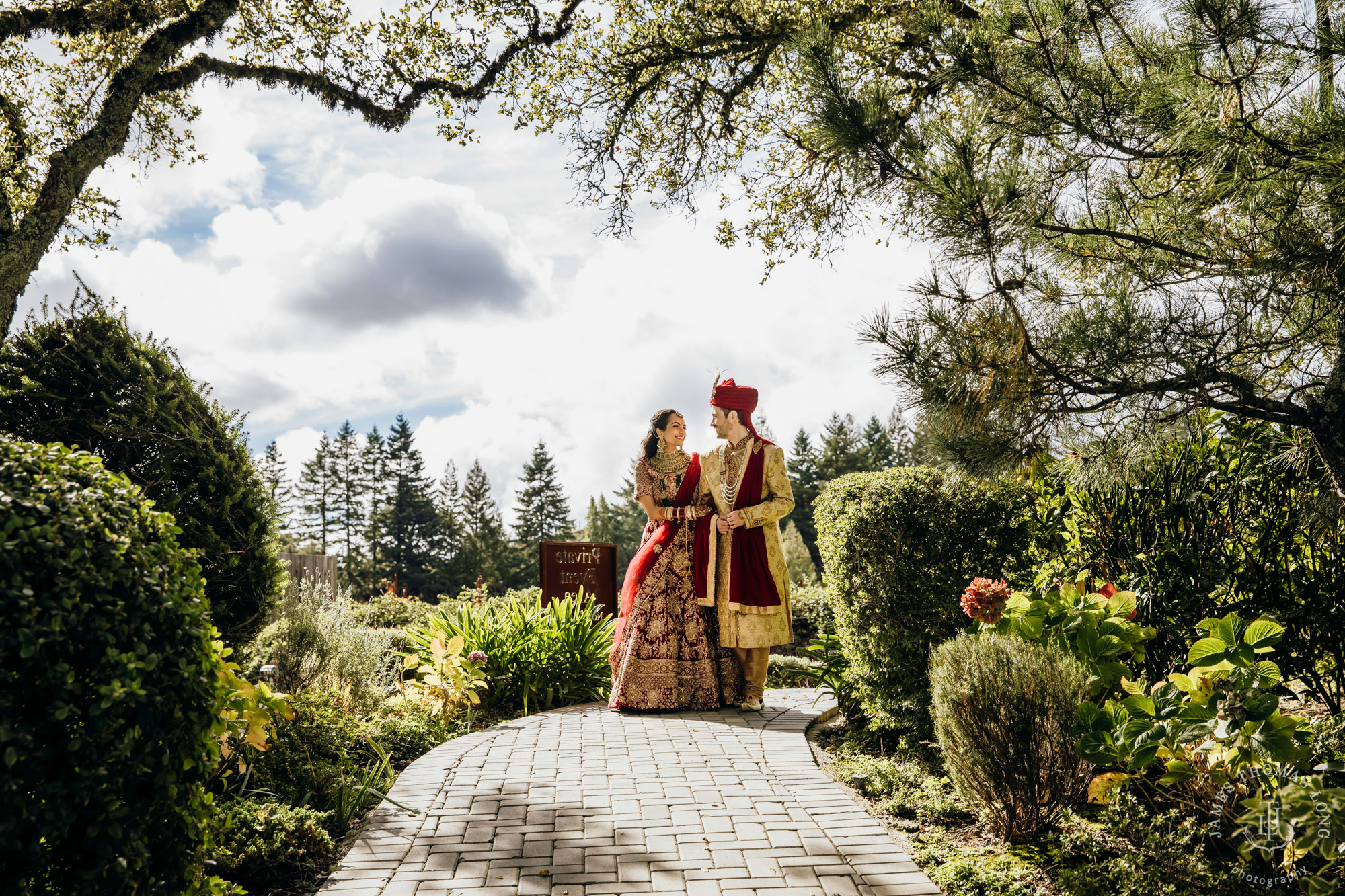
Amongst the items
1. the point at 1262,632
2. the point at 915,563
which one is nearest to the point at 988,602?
the point at 915,563

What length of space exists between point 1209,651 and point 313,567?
13672mm

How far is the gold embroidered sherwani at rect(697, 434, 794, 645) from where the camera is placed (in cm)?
624

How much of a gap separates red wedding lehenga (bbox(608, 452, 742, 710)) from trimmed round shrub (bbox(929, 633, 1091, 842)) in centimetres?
303

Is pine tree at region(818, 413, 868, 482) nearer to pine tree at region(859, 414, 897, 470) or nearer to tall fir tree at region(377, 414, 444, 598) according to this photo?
pine tree at region(859, 414, 897, 470)

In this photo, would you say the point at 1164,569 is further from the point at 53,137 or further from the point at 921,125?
the point at 53,137

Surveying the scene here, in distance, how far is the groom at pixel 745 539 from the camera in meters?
6.24

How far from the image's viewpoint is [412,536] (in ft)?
162

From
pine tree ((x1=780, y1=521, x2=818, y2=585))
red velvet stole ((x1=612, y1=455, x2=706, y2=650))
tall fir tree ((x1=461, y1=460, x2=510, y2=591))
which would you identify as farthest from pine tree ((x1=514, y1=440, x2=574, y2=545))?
red velvet stole ((x1=612, y1=455, x2=706, y2=650))

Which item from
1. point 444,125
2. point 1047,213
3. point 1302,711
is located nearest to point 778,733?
point 1302,711

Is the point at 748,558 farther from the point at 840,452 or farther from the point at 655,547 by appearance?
the point at 840,452

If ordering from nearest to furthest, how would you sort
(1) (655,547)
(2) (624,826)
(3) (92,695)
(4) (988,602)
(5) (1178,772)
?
(3) (92,695) < (5) (1178,772) < (2) (624,826) < (4) (988,602) < (1) (655,547)

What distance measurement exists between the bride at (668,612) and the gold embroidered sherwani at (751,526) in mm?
150

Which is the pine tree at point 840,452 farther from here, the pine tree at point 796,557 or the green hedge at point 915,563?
the green hedge at point 915,563

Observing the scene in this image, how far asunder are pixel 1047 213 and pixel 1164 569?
7.34ft
